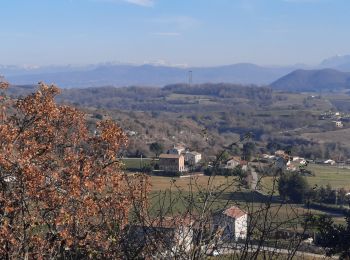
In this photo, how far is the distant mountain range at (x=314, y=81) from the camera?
162 meters

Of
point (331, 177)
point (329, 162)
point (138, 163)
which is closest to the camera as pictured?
point (138, 163)

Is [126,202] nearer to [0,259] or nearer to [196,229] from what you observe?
[0,259]

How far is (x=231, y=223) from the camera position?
17.3 feet

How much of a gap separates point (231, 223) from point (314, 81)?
6843 inches

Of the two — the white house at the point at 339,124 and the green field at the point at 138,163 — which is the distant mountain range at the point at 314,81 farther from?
the green field at the point at 138,163

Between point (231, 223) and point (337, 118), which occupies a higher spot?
point (231, 223)

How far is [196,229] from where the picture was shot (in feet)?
12.8

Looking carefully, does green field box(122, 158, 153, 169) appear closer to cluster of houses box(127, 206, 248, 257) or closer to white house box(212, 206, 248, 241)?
white house box(212, 206, 248, 241)

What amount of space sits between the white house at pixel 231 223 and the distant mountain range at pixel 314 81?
155935mm

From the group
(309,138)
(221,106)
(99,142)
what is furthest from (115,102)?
(99,142)

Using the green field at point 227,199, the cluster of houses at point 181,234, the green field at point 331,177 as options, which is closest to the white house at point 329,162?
the green field at point 331,177

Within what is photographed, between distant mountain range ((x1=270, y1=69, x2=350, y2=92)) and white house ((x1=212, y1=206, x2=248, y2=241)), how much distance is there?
155935mm

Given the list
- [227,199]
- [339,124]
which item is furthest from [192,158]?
[339,124]

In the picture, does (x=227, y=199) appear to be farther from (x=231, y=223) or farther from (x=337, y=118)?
(x=337, y=118)
